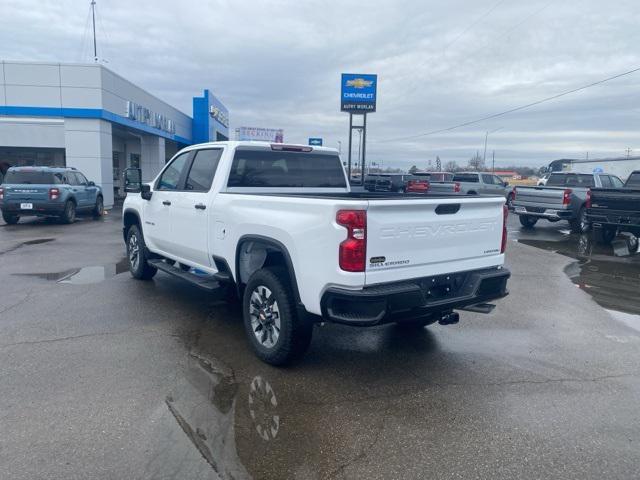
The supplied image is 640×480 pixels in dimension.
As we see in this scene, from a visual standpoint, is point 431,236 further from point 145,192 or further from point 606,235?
point 606,235

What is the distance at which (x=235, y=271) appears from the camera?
5.23 meters

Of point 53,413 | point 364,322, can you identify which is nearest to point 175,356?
point 53,413

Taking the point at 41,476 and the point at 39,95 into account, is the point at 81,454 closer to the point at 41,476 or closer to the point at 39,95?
the point at 41,476

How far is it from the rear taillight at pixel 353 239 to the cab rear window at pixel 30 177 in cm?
1429

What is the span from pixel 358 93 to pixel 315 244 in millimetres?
29282

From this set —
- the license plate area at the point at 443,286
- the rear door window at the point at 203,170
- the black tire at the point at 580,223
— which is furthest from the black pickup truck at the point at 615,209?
the rear door window at the point at 203,170

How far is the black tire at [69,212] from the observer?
15.7 m

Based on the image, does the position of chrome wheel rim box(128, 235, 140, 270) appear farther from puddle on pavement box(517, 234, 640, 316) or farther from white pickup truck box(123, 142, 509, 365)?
puddle on pavement box(517, 234, 640, 316)

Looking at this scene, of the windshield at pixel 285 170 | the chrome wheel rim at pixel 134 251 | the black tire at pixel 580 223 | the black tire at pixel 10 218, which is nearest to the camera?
the windshield at pixel 285 170

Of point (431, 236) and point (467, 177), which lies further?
point (467, 177)

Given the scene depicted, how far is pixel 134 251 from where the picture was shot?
8.16m

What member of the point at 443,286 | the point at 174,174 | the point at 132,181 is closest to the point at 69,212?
the point at 132,181

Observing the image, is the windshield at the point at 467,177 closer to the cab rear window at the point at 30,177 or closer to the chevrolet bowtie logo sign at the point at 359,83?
the chevrolet bowtie logo sign at the point at 359,83

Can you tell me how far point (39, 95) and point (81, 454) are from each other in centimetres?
2258
